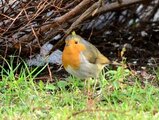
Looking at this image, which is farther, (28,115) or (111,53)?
(111,53)

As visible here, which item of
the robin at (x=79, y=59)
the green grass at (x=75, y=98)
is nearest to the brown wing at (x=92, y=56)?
the robin at (x=79, y=59)

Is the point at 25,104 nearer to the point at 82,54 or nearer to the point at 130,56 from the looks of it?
the point at 82,54

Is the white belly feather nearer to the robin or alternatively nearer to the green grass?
the robin

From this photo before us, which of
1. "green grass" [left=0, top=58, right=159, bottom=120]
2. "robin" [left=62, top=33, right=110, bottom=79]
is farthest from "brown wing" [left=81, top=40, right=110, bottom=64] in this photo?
"green grass" [left=0, top=58, right=159, bottom=120]

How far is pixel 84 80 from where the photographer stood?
5676 mm

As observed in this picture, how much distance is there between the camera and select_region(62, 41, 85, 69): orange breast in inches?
211

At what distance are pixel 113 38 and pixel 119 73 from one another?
1343 mm

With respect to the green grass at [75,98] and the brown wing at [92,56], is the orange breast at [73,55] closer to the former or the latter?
the brown wing at [92,56]

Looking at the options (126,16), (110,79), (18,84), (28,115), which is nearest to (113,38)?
(126,16)

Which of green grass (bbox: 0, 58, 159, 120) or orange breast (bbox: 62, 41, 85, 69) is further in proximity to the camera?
orange breast (bbox: 62, 41, 85, 69)

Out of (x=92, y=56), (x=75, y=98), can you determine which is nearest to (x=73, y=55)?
(x=92, y=56)

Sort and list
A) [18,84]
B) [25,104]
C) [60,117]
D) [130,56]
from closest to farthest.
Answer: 1. [60,117]
2. [25,104]
3. [18,84]
4. [130,56]

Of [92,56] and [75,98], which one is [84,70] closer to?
[92,56]

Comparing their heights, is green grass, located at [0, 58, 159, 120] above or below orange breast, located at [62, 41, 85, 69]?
below
